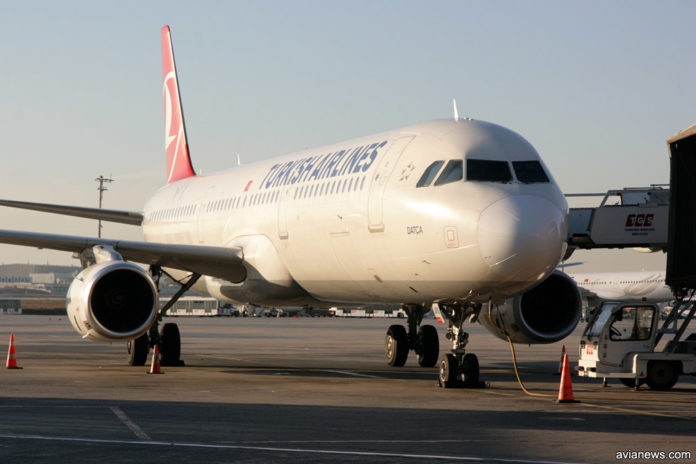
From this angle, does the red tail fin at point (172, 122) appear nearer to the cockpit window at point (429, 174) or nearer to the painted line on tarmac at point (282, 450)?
the cockpit window at point (429, 174)

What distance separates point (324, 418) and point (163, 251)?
9.26 metres

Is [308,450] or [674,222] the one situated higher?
[674,222]

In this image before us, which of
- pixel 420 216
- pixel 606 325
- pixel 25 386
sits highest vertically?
pixel 420 216

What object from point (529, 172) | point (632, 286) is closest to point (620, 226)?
point (529, 172)

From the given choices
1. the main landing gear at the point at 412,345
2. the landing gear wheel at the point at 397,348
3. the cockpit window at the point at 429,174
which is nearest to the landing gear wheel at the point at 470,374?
the cockpit window at the point at 429,174

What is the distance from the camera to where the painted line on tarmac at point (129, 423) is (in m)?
10.1

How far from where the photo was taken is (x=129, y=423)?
438 inches

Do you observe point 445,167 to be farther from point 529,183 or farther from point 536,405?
point 536,405

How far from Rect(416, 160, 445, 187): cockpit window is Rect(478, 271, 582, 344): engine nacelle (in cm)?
364

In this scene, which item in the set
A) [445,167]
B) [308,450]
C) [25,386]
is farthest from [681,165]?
[25,386]

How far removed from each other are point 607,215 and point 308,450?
38.9 ft

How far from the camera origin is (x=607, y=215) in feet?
64.0

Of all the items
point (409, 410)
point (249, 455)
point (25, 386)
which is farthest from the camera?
point (25, 386)

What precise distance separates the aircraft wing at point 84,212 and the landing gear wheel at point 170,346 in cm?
480
